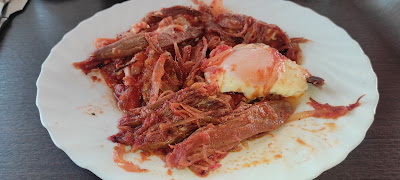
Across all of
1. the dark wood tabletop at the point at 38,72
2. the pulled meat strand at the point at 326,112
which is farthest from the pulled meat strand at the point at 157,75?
the pulled meat strand at the point at 326,112

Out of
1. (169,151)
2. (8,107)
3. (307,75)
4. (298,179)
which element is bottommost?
(8,107)

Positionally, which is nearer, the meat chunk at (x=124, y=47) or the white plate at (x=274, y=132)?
the white plate at (x=274, y=132)

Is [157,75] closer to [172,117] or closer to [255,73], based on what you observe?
[172,117]

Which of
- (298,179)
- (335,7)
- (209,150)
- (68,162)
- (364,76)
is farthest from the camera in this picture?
(335,7)

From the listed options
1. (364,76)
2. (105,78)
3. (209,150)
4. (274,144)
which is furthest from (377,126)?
(105,78)

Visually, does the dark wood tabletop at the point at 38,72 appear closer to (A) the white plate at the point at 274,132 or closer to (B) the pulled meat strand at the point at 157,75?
(A) the white plate at the point at 274,132

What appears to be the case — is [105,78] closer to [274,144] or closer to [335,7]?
[274,144]

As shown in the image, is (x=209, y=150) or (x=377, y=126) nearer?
(x=209, y=150)
